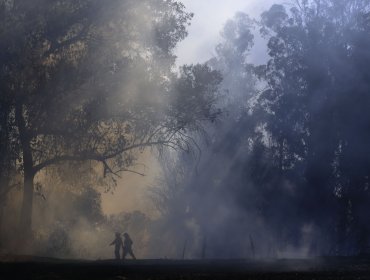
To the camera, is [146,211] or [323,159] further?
[146,211]

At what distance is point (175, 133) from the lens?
27.4m

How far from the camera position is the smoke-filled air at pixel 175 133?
80.5 feet

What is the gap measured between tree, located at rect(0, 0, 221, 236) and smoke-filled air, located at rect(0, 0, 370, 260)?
0.06 metres

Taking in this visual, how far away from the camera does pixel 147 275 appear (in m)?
14.7

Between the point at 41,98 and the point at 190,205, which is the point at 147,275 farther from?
the point at 190,205

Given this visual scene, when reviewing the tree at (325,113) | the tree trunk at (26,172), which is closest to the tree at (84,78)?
the tree trunk at (26,172)

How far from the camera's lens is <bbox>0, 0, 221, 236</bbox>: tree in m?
23.6

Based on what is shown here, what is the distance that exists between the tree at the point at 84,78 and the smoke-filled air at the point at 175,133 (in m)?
0.06

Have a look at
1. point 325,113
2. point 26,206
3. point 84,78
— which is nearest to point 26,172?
point 26,206

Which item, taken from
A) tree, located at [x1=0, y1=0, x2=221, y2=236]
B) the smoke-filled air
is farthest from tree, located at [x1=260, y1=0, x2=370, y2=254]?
tree, located at [x1=0, y1=0, x2=221, y2=236]

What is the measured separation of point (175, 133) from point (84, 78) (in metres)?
5.06

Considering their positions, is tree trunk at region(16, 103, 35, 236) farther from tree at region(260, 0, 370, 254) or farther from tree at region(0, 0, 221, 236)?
tree at region(260, 0, 370, 254)

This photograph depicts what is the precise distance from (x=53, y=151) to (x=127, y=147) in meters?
3.17

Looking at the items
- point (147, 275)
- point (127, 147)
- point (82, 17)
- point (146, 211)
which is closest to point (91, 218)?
point (146, 211)
